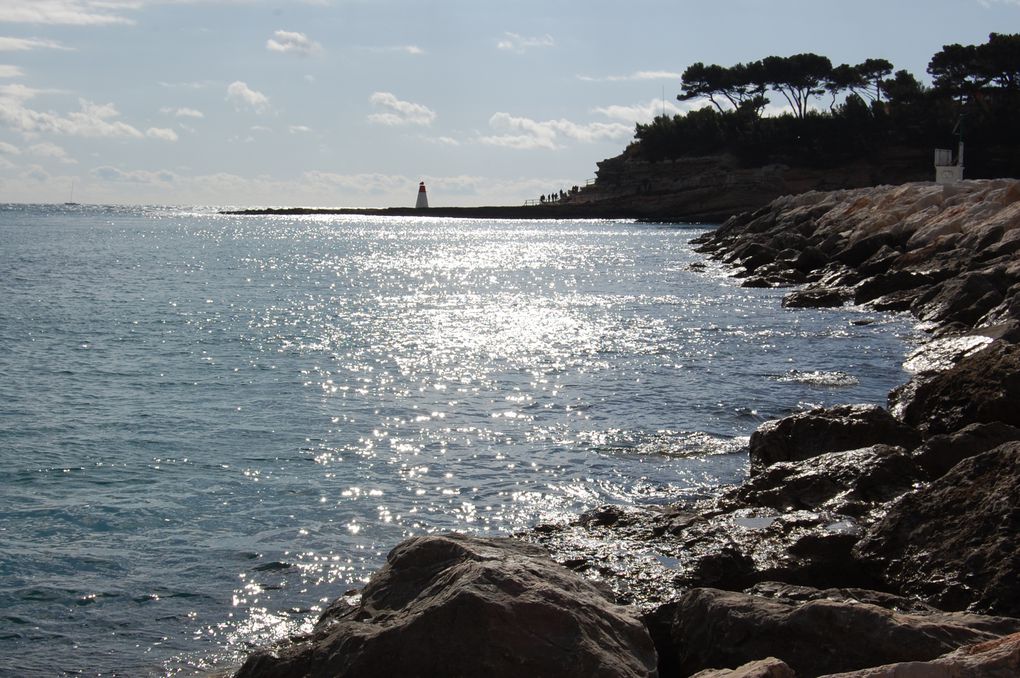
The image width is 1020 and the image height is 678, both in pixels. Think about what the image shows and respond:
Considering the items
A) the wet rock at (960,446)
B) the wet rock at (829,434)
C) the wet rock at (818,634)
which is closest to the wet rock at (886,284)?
the wet rock at (829,434)

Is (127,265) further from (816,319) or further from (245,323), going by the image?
(816,319)

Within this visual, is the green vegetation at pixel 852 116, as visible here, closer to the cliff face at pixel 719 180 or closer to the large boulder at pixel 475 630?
the cliff face at pixel 719 180

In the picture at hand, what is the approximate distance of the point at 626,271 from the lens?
144 ft

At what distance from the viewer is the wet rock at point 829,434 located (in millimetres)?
9484

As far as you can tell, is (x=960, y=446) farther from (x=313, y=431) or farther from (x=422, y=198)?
(x=422, y=198)

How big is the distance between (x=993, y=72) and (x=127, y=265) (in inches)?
2688

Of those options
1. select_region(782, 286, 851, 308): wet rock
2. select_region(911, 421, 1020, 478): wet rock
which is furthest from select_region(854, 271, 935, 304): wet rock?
select_region(911, 421, 1020, 478): wet rock

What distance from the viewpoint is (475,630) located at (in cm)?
466

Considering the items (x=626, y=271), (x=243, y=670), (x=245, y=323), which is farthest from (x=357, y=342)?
(x=626, y=271)

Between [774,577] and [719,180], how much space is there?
9266cm

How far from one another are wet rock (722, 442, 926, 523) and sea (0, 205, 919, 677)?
1396mm

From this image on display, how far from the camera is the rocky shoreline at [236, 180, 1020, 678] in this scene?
4703 mm

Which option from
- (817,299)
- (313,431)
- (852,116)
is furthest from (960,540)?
(852,116)

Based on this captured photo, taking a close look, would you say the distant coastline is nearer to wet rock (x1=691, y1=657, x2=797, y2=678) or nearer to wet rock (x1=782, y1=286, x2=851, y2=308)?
wet rock (x1=782, y1=286, x2=851, y2=308)
